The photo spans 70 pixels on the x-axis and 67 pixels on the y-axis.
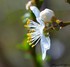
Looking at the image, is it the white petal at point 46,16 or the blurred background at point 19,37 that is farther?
the blurred background at point 19,37

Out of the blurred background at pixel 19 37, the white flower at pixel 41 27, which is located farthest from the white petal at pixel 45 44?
the blurred background at pixel 19 37

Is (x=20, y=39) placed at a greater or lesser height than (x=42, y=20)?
lesser

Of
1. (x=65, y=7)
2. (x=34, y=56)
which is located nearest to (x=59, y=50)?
(x=65, y=7)

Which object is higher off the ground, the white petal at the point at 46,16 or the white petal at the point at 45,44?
the white petal at the point at 46,16

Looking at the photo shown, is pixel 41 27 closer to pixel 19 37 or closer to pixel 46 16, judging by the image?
pixel 46 16

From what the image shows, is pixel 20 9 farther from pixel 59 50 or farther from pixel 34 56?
pixel 34 56

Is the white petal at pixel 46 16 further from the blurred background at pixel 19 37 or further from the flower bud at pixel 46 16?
the blurred background at pixel 19 37

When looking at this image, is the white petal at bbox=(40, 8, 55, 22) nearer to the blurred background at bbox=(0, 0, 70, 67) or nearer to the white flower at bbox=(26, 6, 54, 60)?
the white flower at bbox=(26, 6, 54, 60)

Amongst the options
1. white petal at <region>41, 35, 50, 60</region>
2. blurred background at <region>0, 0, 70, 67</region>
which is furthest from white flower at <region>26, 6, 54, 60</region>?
blurred background at <region>0, 0, 70, 67</region>

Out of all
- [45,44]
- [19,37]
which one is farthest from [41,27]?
[19,37]
